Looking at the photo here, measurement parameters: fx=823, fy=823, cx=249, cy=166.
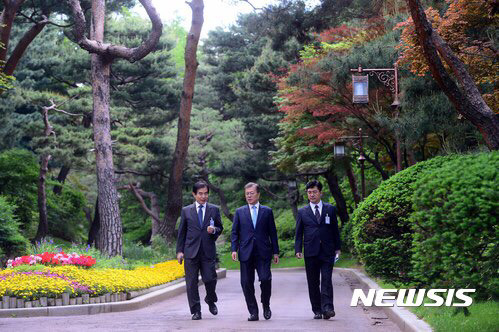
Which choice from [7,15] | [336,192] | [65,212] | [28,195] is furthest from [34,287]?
[65,212]

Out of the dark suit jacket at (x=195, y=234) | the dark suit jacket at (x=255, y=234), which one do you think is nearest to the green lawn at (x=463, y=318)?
the dark suit jacket at (x=255, y=234)

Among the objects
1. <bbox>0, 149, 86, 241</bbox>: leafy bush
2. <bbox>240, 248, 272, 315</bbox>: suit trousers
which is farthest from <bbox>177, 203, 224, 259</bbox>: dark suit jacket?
<bbox>0, 149, 86, 241</bbox>: leafy bush

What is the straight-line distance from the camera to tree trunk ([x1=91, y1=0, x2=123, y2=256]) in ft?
77.3

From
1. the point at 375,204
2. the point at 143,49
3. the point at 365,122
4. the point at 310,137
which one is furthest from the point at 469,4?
the point at 310,137

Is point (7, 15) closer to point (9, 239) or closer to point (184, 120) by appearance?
point (184, 120)

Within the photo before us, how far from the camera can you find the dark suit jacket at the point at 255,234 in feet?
39.5

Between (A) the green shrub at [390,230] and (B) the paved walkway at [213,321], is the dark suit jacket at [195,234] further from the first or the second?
(A) the green shrub at [390,230]

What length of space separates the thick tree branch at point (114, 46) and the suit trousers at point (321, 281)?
12212 mm

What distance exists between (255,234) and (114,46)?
1259 centimetres

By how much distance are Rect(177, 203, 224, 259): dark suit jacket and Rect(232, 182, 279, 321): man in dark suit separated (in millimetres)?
531

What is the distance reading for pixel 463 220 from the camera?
7836 millimetres

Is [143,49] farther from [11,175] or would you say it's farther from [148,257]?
[11,175]

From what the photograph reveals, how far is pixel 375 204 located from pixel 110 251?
38.5ft

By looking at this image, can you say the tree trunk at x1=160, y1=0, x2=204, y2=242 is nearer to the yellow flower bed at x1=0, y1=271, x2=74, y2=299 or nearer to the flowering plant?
the flowering plant
